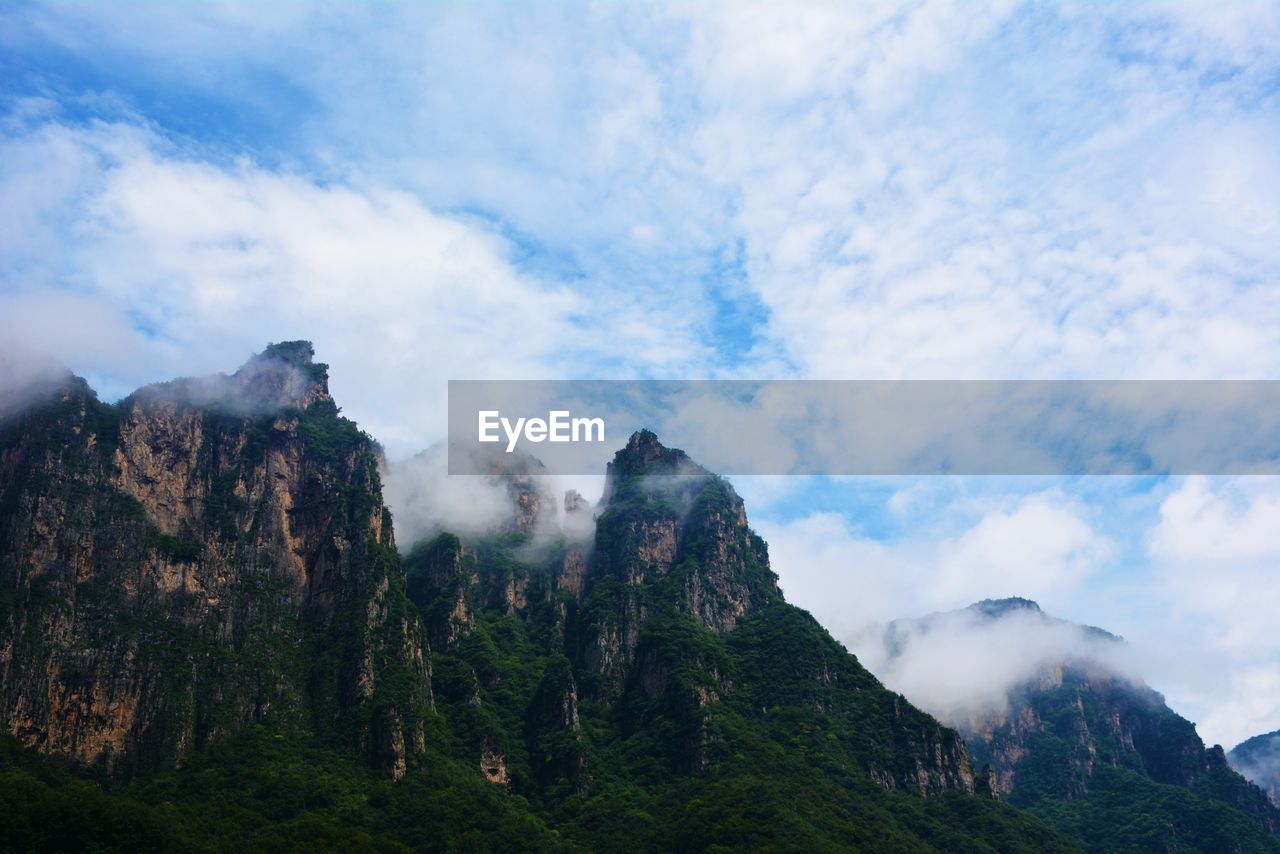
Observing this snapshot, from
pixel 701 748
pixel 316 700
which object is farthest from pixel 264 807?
pixel 701 748

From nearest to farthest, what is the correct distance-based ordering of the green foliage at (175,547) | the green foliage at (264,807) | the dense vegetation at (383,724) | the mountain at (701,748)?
the green foliage at (264,807), the dense vegetation at (383,724), the mountain at (701,748), the green foliage at (175,547)

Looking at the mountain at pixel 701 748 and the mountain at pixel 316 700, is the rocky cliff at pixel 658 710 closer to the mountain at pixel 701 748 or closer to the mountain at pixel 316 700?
the mountain at pixel 701 748

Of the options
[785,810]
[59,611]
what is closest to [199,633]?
[59,611]

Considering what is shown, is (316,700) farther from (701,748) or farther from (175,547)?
(701,748)

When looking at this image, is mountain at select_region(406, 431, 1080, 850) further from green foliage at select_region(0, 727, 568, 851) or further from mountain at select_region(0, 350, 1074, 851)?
green foliage at select_region(0, 727, 568, 851)

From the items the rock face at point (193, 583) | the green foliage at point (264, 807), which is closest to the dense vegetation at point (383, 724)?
the green foliage at point (264, 807)

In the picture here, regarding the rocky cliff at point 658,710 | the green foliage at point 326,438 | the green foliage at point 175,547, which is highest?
the green foliage at point 326,438
